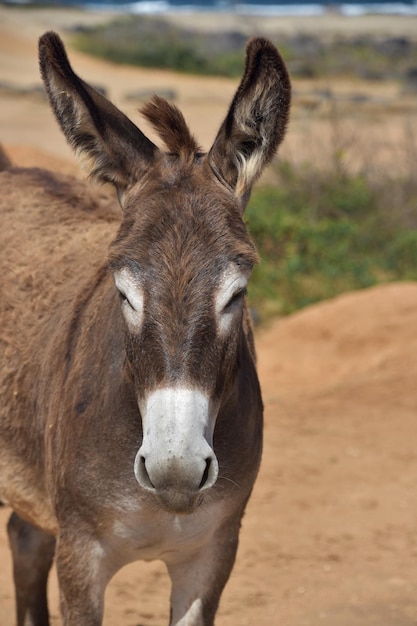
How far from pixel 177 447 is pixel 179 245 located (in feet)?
2.24

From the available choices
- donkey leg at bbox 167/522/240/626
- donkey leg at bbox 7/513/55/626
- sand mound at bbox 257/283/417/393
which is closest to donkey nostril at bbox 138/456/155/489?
donkey leg at bbox 167/522/240/626

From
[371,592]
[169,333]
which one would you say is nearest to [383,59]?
[371,592]

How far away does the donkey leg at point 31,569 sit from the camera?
222 inches

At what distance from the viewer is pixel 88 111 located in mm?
3777

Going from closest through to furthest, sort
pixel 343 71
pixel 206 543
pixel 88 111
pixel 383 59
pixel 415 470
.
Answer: pixel 88 111, pixel 206 543, pixel 415 470, pixel 343 71, pixel 383 59

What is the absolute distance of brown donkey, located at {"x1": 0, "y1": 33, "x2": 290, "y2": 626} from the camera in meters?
3.35

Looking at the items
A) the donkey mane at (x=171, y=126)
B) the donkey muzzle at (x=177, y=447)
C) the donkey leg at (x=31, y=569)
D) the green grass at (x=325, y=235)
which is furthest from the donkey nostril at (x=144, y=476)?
the green grass at (x=325, y=235)

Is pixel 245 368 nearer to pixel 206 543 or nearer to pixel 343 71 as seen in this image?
pixel 206 543

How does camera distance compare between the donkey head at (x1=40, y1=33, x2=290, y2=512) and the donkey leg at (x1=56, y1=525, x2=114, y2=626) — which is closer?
the donkey head at (x1=40, y1=33, x2=290, y2=512)

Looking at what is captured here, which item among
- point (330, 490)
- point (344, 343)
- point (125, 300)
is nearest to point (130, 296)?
point (125, 300)

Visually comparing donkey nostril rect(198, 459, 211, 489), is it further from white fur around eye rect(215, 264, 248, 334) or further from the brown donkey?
white fur around eye rect(215, 264, 248, 334)

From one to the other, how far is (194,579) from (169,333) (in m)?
1.40

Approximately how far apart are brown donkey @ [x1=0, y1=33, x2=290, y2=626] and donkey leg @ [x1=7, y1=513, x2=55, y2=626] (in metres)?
0.72

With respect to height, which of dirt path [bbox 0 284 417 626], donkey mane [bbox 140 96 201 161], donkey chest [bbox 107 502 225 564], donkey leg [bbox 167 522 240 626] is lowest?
dirt path [bbox 0 284 417 626]
